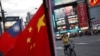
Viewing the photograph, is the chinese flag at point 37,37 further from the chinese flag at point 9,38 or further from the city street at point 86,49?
the city street at point 86,49

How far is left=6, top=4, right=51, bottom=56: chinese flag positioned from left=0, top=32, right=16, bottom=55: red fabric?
67 centimetres

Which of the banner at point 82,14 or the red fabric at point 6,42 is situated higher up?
the banner at point 82,14

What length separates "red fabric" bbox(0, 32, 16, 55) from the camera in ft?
19.1

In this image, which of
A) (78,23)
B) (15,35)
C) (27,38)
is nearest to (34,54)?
(27,38)

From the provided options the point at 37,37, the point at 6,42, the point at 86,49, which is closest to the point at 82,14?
the point at 86,49

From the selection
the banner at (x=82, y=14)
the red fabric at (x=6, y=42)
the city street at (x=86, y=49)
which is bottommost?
the city street at (x=86, y=49)

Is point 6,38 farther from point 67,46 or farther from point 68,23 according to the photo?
point 68,23

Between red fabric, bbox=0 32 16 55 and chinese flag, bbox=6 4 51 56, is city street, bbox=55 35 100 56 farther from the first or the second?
chinese flag, bbox=6 4 51 56

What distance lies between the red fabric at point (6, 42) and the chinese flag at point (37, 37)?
666mm

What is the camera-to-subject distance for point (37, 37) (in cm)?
494

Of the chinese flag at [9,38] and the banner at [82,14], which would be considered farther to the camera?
the banner at [82,14]

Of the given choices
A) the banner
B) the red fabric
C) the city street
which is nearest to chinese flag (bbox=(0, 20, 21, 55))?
the red fabric

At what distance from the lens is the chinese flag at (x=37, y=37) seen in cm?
491

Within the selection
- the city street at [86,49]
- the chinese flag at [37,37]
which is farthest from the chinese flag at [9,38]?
the city street at [86,49]
